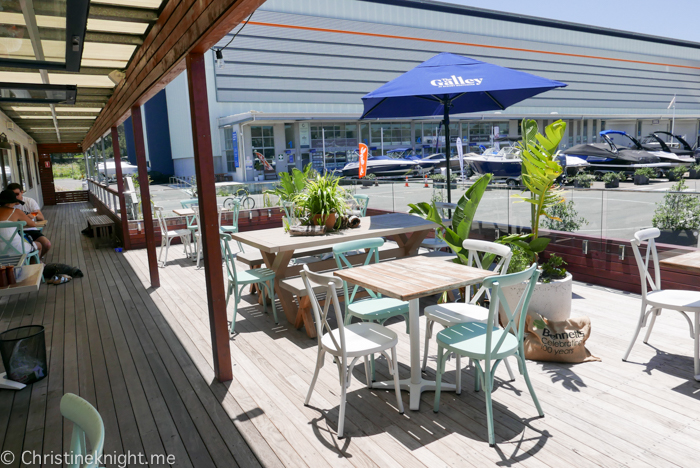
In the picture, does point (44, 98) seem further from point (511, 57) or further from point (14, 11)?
point (511, 57)

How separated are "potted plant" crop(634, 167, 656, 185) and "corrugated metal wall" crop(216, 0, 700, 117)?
21567mm

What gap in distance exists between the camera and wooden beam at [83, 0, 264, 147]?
8.31 feet

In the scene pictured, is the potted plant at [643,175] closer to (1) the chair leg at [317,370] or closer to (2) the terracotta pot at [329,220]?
(2) the terracotta pot at [329,220]

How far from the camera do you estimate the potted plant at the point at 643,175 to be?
16109 mm

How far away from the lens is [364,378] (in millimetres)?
3574

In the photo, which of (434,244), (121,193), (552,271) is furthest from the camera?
(121,193)

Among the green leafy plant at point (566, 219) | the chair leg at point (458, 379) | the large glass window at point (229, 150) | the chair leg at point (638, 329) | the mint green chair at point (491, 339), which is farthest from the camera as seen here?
the large glass window at point (229, 150)

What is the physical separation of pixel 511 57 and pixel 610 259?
42.9 metres

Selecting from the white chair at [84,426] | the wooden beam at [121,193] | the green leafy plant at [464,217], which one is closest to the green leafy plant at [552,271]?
the green leafy plant at [464,217]

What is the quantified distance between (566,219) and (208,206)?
4359mm

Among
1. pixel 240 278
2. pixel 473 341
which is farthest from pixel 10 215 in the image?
pixel 473 341

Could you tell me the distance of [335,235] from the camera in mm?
4988

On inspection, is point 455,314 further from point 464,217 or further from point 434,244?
point 434,244

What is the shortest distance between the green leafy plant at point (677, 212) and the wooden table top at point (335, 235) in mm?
2446
